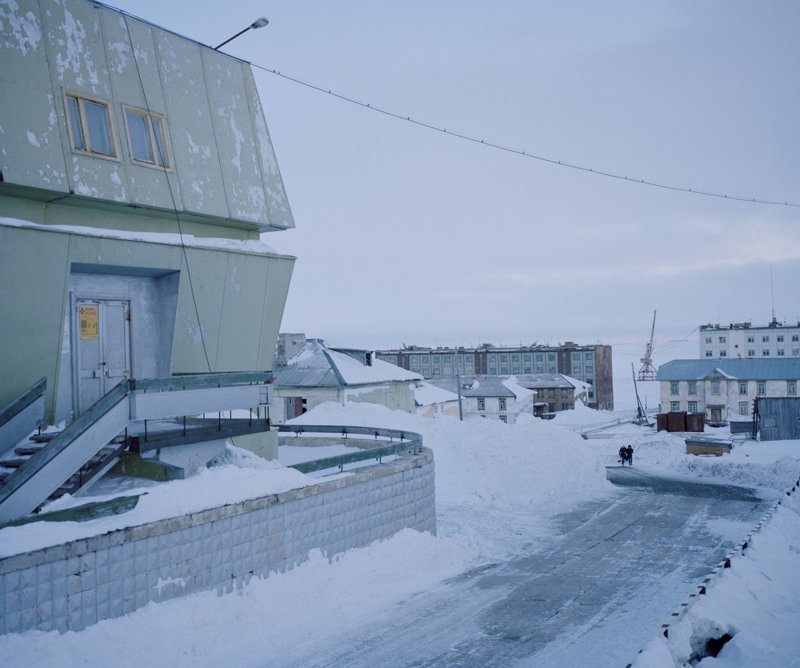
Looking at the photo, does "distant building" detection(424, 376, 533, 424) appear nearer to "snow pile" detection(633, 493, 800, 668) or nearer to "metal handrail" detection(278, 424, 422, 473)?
"metal handrail" detection(278, 424, 422, 473)

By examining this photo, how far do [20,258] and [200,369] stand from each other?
413cm

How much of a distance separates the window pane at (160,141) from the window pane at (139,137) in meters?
0.17

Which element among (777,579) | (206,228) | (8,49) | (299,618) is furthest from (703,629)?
(8,49)

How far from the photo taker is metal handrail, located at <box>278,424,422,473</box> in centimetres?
1205

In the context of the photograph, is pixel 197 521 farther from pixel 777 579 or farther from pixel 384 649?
pixel 777 579

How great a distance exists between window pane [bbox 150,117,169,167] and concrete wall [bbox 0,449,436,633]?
21.5 feet

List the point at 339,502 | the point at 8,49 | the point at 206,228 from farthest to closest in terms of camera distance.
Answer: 1. the point at 206,228
2. the point at 339,502
3. the point at 8,49

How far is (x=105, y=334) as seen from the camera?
12.5 m

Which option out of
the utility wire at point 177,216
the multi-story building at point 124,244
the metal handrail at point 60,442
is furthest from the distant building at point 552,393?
the metal handrail at point 60,442

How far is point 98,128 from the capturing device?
11.7 meters

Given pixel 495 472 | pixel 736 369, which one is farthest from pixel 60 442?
pixel 736 369

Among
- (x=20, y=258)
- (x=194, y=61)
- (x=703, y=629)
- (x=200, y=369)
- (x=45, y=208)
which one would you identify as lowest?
(x=703, y=629)

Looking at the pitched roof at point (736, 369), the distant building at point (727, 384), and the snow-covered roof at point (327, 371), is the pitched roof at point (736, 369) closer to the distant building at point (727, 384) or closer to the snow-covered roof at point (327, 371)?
the distant building at point (727, 384)

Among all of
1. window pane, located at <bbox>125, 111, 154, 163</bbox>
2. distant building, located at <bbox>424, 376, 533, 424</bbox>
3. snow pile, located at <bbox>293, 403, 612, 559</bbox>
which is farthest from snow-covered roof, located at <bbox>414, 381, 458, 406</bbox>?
window pane, located at <bbox>125, 111, 154, 163</bbox>
